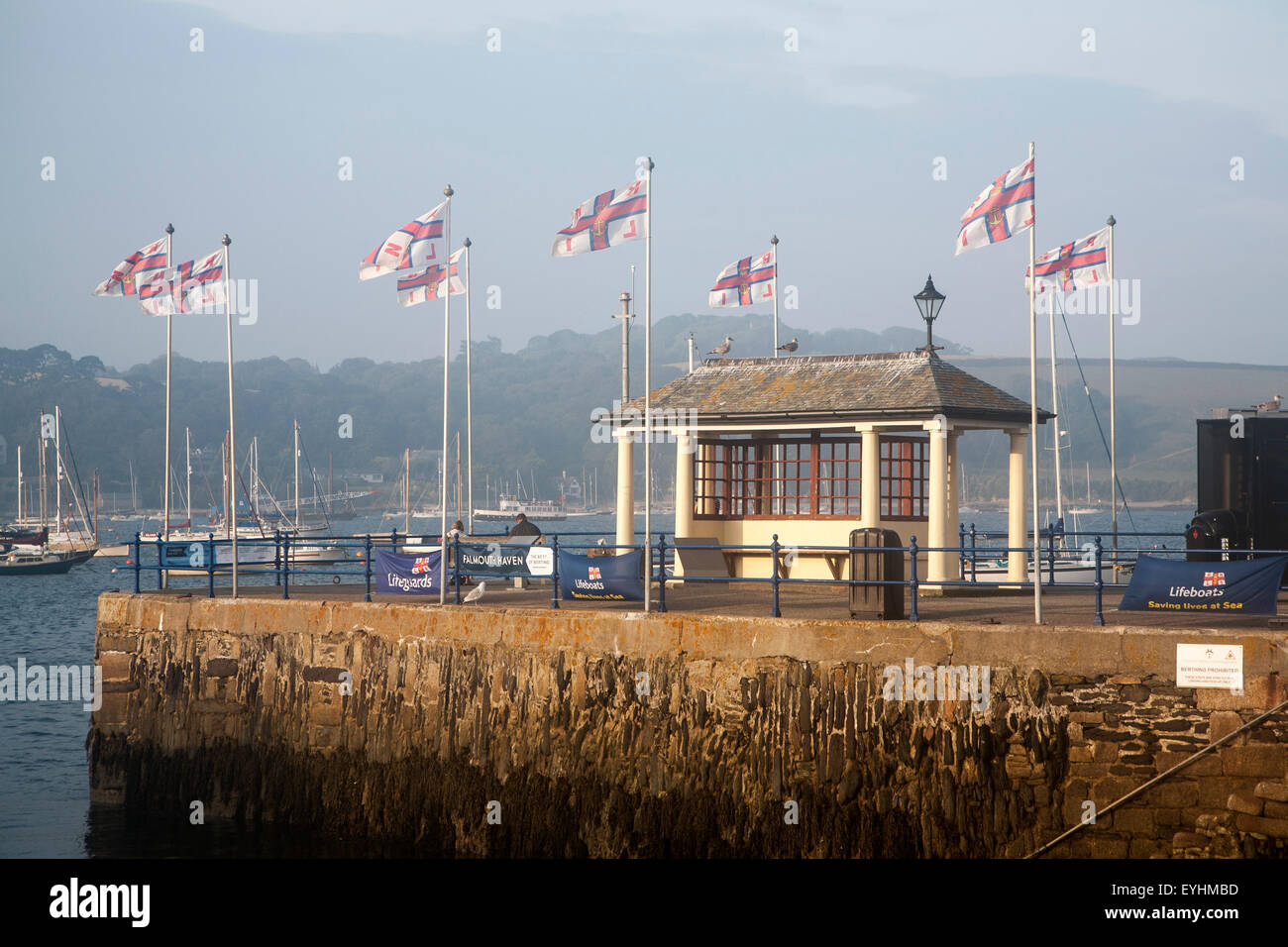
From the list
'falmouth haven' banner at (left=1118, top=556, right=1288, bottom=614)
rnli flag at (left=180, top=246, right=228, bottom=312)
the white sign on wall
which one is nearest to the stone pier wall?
the white sign on wall

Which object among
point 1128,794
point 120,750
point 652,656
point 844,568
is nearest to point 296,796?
point 120,750

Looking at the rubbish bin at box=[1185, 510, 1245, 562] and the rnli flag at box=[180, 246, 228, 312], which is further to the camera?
the rnli flag at box=[180, 246, 228, 312]

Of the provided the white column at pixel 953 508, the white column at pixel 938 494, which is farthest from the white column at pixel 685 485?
the white column at pixel 953 508

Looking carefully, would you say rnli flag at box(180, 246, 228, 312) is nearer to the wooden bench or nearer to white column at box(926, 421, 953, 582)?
the wooden bench

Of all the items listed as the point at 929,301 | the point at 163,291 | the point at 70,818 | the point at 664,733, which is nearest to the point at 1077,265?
the point at 929,301

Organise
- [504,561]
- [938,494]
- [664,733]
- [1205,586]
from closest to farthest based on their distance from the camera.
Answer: [1205,586] → [664,733] → [504,561] → [938,494]

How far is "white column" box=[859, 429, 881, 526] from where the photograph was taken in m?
20.2

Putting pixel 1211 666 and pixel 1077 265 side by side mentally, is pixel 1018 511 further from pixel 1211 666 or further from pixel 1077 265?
pixel 1211 666

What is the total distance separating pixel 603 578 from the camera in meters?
16.5

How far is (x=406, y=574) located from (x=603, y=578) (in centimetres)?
325

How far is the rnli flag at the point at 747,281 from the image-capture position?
25703 millimetres

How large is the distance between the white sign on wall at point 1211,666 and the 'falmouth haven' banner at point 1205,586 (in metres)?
1.34

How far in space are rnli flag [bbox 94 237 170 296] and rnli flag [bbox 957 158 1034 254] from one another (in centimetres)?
1491

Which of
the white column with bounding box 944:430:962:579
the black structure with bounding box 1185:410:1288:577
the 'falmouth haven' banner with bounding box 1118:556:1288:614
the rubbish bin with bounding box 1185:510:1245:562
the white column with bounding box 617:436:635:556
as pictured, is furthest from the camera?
the white column with bounding box 617:436:635:556
